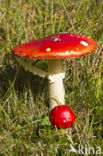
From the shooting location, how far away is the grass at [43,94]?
222 cm

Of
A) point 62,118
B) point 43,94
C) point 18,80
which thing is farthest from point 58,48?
point 18,80

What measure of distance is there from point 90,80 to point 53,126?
28.9 inches

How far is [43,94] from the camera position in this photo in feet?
9.80

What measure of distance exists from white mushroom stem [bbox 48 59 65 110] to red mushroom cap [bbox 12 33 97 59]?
1.19 feet

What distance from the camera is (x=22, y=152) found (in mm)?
2125

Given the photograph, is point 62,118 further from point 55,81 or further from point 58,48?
point 58,48

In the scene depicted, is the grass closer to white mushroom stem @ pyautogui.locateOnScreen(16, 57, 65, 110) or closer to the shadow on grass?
the shadow on grass

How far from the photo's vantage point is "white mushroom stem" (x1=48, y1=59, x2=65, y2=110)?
259cm

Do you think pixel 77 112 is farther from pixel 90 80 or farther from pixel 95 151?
pixel 95 151

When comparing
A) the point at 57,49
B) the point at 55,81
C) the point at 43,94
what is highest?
the point at 57,49

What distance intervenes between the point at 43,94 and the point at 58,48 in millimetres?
1009

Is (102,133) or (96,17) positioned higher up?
(96,17)

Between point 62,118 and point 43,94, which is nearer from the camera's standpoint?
point 62,118

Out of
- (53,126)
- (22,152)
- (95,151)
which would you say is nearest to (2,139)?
(22,152)
